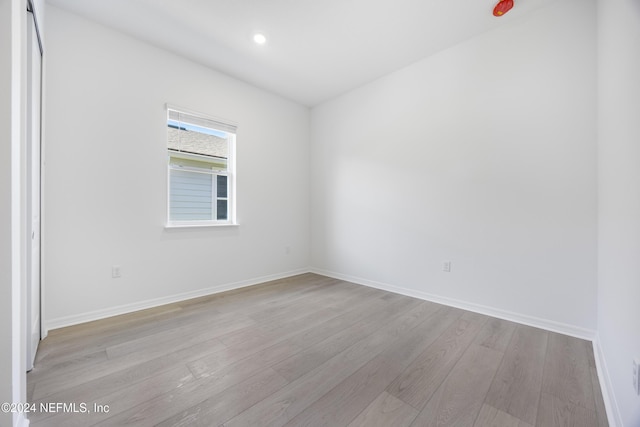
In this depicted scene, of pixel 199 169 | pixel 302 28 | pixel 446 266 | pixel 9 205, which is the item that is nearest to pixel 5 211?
pixel 9 205

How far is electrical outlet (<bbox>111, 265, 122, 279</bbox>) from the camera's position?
2.47m

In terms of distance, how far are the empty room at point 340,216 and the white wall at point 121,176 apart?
17mm

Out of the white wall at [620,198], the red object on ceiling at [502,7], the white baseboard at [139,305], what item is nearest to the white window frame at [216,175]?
the white baseboard at [139,305]

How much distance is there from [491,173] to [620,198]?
3.88ft

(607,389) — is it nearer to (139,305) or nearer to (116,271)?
(139,305)

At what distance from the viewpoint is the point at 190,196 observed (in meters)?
3.11

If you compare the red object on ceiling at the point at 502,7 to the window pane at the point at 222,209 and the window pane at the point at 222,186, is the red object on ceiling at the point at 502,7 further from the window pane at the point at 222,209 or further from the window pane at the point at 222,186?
the window pane at the point at 222,209

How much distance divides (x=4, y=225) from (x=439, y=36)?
3.44m

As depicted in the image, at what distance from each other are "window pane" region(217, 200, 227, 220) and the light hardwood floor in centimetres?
127

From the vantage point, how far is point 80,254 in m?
2.31

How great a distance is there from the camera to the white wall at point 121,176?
221 cm

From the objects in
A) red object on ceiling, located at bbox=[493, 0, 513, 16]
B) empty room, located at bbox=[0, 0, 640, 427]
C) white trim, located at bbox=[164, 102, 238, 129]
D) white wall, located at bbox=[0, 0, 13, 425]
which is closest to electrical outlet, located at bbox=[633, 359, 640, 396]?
empty room, located at bbox=[0, 0, 640, 427]

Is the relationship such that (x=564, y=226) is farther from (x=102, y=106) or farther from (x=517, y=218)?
(x=102, y=106)

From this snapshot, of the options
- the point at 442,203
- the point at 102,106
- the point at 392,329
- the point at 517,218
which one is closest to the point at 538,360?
the point at 392,329
